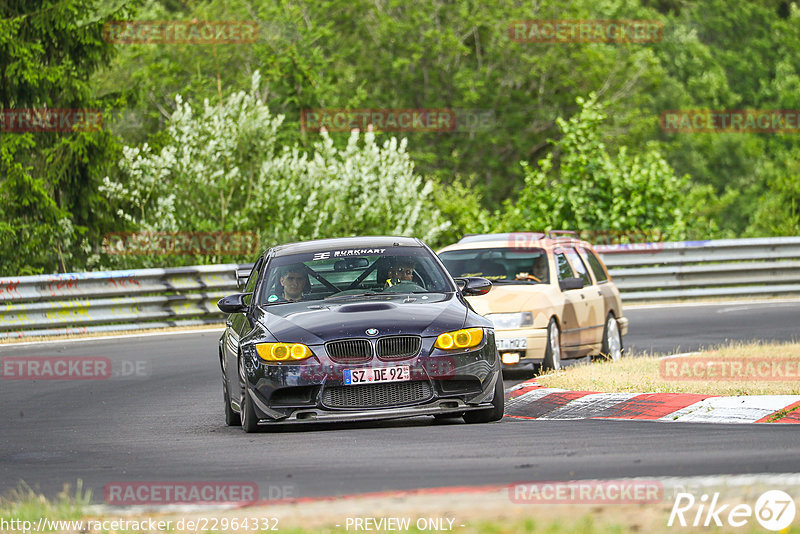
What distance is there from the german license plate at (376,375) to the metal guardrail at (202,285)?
778 cm

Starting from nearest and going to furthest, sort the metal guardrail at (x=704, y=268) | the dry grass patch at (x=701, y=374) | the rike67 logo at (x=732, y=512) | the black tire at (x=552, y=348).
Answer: the rike67 logo at (x=732, y=512) → the dry grass patch at (x=701, y=374) → the black tire at (x=552, y=348) → the metal guardrail at (x=704, y=268)

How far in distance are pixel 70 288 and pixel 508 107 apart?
3442 centimetres

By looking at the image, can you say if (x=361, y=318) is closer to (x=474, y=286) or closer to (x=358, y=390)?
(x=358, y=390)

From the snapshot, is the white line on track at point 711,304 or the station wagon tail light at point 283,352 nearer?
the station wagon tail light at point 283,352

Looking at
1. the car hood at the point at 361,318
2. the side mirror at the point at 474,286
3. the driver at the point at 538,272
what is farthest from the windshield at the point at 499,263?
the car hood at the point at 361,318

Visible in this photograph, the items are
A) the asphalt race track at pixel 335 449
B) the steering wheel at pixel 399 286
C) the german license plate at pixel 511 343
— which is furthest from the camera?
the german license plate at pixel 511 343

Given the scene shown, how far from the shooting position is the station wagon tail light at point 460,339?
9.36m

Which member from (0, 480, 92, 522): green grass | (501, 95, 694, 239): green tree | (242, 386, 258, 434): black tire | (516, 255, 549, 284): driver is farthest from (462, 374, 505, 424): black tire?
(501, 95, 694, 239): green tree

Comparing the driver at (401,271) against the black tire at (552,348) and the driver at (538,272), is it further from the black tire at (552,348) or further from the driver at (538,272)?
the driver at (538,272)

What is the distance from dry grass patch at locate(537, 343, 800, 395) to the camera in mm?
10852

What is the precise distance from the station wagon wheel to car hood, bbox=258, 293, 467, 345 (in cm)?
602

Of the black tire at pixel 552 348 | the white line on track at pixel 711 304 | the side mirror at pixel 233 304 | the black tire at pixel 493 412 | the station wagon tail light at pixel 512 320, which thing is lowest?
the white line on track at pixel 711 304

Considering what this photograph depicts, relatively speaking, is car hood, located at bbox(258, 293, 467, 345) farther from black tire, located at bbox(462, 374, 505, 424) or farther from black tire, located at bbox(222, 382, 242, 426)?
black tire, located at bbox(222, 382, 242, 426)

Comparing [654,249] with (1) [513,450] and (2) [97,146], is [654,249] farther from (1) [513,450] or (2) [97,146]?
(1) [513,450]
